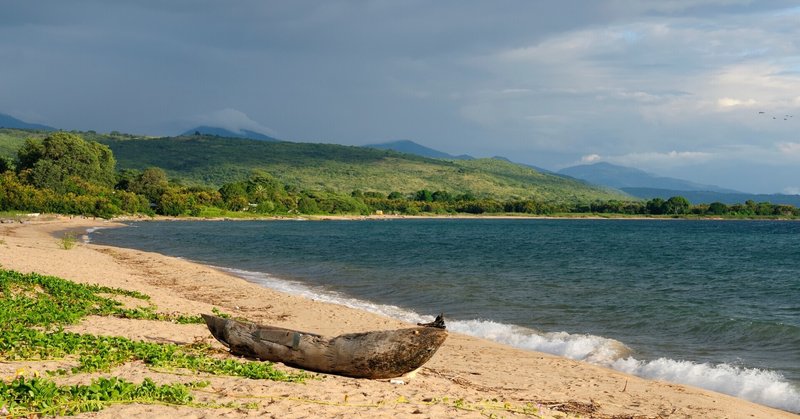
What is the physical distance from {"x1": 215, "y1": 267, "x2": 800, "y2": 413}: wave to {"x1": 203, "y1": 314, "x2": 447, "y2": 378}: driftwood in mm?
7641

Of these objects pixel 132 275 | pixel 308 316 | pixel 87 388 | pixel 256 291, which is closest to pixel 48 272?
pixel 132 275

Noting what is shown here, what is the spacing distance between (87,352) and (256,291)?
15.8 meters

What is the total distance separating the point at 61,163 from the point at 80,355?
397 feet

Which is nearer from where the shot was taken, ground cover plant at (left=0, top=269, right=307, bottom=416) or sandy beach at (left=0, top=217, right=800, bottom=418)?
ground cover plant at (left=0, top=269, right=307, bottom=416)

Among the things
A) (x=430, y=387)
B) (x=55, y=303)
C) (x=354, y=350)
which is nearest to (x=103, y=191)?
(x=55, y=303)

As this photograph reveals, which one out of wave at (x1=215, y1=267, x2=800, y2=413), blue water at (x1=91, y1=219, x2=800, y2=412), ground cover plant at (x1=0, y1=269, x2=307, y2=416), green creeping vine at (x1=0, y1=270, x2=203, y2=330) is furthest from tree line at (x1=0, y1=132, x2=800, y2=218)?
wave at (x1=215, y1=267, x2=800, y2=413)

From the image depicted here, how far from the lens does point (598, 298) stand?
98.6 feet

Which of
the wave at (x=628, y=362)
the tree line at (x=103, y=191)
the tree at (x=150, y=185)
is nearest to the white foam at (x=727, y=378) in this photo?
the wave at (x=628, y=362)

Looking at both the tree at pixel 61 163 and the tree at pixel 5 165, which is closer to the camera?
the tree at pixel 61 163

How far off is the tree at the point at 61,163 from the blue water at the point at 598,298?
6091 centimetres

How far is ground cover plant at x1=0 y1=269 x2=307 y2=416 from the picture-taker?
8.63 m

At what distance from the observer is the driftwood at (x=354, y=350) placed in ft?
37.5

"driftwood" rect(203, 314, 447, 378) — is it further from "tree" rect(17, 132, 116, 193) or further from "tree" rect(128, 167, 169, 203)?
"tree" rect(128, 167, 169, 203)

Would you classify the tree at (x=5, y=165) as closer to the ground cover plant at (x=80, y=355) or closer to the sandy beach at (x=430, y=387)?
the sandy beach at (x=430, y=387)
